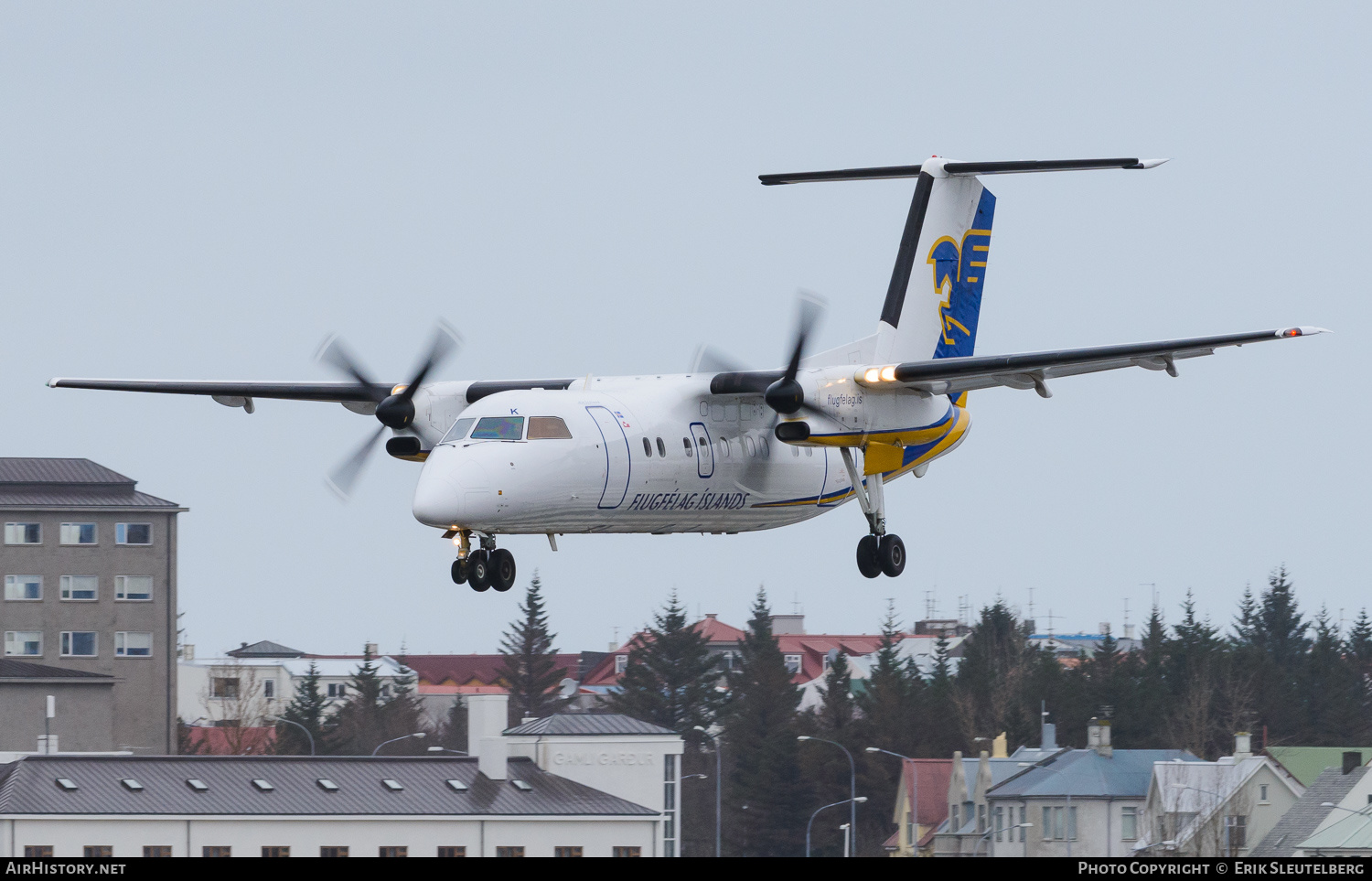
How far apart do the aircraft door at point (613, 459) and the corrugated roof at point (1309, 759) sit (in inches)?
1819

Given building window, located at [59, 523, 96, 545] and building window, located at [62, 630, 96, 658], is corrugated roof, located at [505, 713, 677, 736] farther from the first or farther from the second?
building window, located at [59, 523, 96, 545]

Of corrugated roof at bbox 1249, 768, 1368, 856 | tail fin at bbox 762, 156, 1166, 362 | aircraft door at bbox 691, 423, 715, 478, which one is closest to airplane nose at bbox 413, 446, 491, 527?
aircraft door at bbox 691, 423, 715, 478

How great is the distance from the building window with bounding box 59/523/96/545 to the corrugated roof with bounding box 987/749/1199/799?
3578 cm

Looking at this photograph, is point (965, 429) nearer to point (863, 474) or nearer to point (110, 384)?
point (863, 474)

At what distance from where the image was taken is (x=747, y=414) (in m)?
27.8

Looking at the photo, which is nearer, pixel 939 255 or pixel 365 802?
pixel 939 255

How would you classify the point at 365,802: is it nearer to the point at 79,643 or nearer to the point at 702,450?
the point at 702,450

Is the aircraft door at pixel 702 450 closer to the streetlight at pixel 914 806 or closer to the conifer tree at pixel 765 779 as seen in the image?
the streetlight at pixel 914 806

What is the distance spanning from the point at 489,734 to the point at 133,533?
26529 mm

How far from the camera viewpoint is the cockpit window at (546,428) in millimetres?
24516

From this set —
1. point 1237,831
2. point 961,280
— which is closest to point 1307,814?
point 1237,831

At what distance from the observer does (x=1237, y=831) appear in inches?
2410

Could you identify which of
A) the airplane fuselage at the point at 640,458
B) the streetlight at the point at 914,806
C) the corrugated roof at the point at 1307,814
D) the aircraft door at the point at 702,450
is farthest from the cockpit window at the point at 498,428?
the streetlight at the point at 914,806

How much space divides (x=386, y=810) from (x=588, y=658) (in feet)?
325
